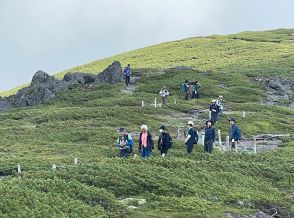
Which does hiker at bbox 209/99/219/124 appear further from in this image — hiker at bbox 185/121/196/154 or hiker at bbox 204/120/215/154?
hiker at bbox 185/121/196/154

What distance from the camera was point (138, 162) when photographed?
3075 centimetres

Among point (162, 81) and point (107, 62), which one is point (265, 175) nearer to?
point (162, 81)

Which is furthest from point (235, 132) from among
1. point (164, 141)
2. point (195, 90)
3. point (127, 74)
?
point (127, 74)

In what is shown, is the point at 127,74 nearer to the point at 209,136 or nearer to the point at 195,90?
the point at 195,90

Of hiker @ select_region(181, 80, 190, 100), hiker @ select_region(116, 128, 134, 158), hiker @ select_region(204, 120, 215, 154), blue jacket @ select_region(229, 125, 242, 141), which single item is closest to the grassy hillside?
hiker @ select_region(204, 120, 215, 154)

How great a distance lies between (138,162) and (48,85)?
5109 cm

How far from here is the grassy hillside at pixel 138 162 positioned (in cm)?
2312

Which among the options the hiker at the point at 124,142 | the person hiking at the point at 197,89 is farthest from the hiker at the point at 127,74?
the hiker at the point at 124,142

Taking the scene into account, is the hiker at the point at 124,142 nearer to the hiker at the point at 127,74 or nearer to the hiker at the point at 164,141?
the hiker at the point at 164,141

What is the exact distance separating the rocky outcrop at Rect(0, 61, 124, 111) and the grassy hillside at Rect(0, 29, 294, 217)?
2.10 meters

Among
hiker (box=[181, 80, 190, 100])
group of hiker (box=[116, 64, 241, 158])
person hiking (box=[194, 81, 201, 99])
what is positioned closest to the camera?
group of hiker (box=[116, 64, 241, 158])

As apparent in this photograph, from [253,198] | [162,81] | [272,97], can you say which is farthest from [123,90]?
[253,198]

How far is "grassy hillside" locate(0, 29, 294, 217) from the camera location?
23125 mm

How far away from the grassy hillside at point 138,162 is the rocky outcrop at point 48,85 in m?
2.10
